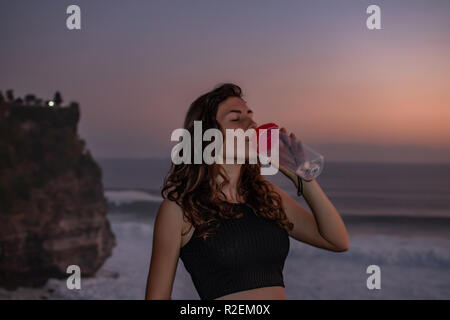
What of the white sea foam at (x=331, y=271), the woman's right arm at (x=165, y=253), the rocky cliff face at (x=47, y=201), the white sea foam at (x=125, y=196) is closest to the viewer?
the woman's right arm at (x=165, y=253)

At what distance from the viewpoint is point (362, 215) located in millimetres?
4273

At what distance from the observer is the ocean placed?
3994 mm

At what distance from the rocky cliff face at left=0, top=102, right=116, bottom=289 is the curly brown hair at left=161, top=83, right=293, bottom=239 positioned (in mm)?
3024

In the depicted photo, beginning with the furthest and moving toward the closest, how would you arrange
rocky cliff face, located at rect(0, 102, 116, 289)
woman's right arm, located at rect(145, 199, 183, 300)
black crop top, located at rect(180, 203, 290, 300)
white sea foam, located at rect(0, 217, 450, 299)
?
rocky cliff face, located at rect(0, 102, 116, 289) → white sea foam, located at rect(0, 217, 450, 299) → black crop top, located at rect(180, 203, 290, 300) → woman's right arm, located at rect(145, 199, 183, 300)

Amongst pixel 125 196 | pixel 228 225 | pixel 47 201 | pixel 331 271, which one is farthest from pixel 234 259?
pixel 47 201

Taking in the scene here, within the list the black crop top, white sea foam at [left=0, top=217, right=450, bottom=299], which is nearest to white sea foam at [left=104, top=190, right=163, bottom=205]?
white sea foam at [left=0, top=217, right=450, bottom=299]

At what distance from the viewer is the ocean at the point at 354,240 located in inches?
157

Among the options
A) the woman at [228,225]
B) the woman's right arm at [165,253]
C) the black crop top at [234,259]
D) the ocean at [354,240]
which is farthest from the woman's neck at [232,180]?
the ocean at [354,240]

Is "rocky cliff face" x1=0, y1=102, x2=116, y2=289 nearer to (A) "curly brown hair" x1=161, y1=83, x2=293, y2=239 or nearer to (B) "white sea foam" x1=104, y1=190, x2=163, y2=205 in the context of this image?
(B) "white sea foam" x1=104, y1=190, x2=163, y2=205

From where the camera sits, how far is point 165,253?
1.27m

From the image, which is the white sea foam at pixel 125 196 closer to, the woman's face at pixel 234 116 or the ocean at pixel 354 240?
the ocean at pixel 354 240

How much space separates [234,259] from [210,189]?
214 mm

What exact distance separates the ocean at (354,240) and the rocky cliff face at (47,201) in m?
0.11
